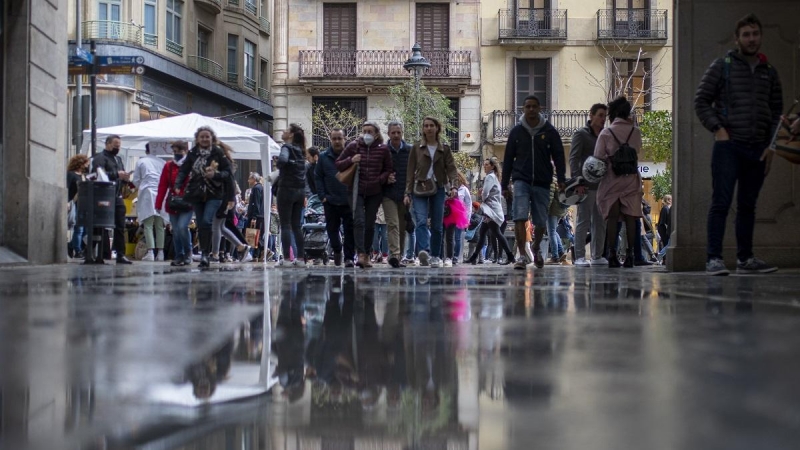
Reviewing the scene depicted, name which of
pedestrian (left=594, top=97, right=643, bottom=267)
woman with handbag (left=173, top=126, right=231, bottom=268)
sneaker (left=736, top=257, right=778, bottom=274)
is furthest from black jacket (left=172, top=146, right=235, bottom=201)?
sneaker (left=736, top=257, right=778, bottom=274)

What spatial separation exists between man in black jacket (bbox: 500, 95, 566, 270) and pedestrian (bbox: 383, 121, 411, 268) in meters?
1.92

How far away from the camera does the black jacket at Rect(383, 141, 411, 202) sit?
13.8 meters

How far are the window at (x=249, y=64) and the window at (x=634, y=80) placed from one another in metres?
17.4

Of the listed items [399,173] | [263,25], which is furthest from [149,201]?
[263,25]

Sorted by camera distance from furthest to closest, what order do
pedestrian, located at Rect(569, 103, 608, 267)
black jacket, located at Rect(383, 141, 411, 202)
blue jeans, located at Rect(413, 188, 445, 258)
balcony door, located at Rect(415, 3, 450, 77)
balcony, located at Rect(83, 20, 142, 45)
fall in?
1. balcony door, located at Rect(415, 3, 450, 77)
2. balcony, located at Rect(83, 20, 142, 45)
3. blue jeans, located at Rect(413, 188, 445, 258)
4. black jacket, located at Rect(383, 141, 411, 202)
5. pedestrian, located at Rect(569, 103, 608, 267)

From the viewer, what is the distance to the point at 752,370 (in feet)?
11.4

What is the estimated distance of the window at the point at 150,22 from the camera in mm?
39625

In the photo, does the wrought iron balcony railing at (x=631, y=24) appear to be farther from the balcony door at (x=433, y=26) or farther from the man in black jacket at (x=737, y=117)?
the man in black jacket at (x=737, y=117)

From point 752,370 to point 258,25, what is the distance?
48862 millimetres

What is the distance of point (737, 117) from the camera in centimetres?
919

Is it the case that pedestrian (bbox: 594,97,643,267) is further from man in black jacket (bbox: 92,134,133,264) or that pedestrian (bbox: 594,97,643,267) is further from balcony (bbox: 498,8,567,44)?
balcony (bbox: 498,8,567,44)

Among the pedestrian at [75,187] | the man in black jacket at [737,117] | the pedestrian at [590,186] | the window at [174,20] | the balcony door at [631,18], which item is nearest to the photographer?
the man in black jacket at [737,117]

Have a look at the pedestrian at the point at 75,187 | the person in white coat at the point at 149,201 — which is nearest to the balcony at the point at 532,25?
the pedestrian at the point at 75,187

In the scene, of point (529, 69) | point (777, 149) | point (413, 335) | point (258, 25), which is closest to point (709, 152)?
point (777, 149)
